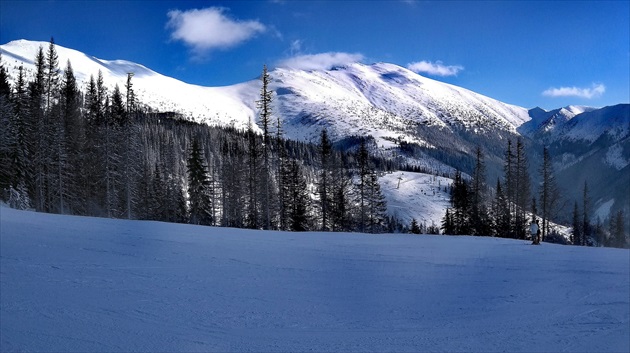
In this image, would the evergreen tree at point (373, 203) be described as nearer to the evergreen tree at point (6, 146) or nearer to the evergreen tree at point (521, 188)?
the evergreen tree at point (521, 188)

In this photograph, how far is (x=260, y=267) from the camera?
13242 mm

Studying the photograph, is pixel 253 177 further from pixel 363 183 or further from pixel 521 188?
pixel 521 188

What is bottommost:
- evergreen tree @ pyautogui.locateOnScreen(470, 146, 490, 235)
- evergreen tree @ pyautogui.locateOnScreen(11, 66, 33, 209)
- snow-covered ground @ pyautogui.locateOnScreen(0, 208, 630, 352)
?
snow-covered ground @ pyautogui.locateOnScreen(0, 208, 630, 352)

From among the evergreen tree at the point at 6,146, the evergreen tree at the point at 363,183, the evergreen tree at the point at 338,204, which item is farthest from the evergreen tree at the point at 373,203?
the evergreen tree at the point at 6,146

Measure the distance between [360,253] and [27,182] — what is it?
123 feet

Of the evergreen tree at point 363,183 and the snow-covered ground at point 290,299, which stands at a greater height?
the evergreen tree at point 363,183

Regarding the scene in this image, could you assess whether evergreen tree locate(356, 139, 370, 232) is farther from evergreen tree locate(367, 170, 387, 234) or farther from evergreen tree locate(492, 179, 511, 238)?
evergreen tree locate(492, 179, 511, 238)

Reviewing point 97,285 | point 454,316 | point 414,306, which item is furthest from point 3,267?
point 454,316

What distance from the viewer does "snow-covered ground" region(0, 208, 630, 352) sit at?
24.9ft

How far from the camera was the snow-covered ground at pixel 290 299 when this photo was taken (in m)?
7.59

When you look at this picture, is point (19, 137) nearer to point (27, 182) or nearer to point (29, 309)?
point (27, 182)

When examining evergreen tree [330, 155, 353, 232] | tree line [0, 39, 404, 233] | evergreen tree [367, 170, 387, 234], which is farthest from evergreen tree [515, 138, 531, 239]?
evergreen tree [330, 155, 353, 232]

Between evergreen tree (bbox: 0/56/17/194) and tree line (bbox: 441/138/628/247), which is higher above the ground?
evergreen tree (bbox: 0/56/17/194)

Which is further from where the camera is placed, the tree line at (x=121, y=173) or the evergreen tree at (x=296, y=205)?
the evergreen tree at (x=296, y=205)
